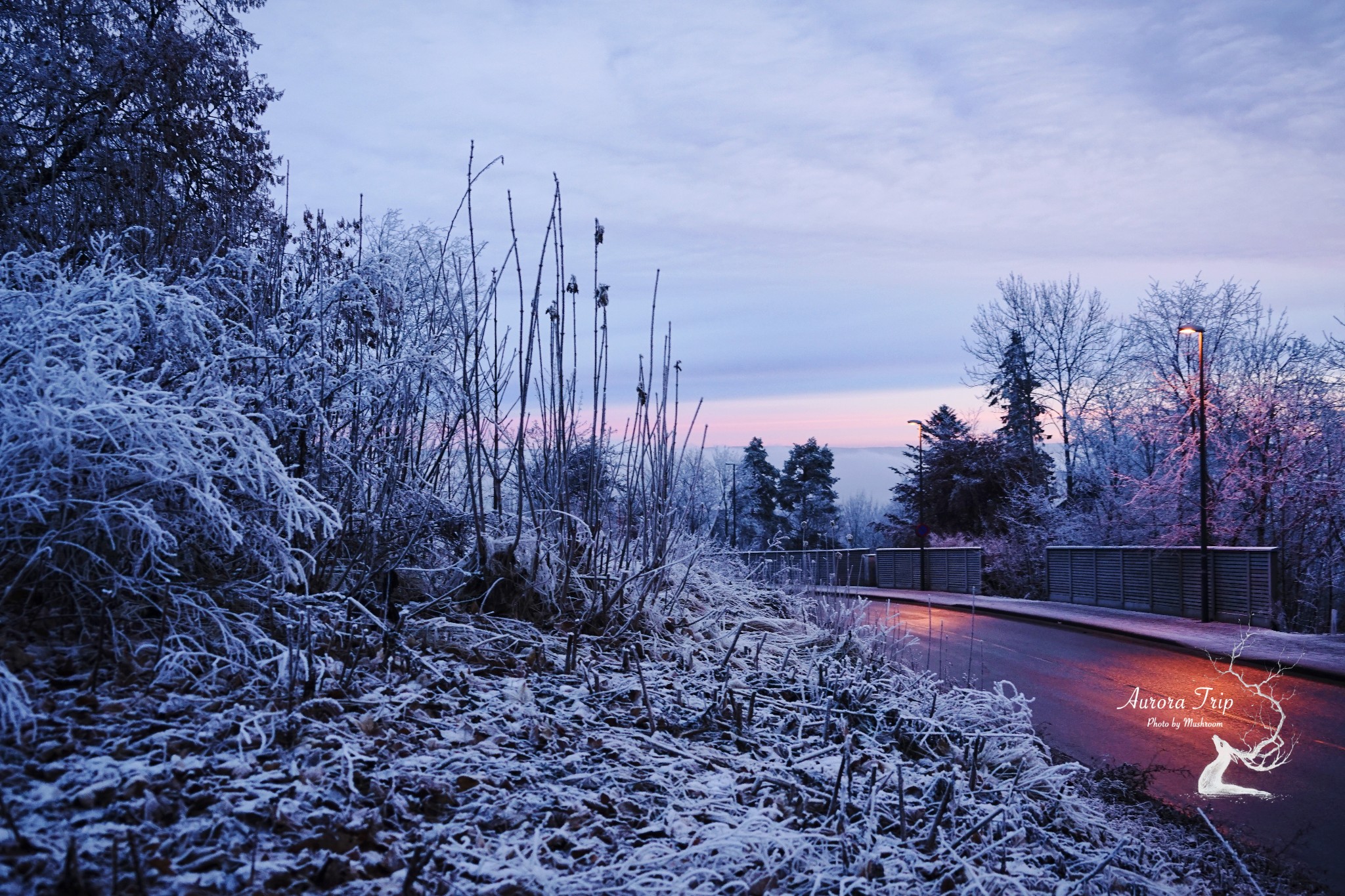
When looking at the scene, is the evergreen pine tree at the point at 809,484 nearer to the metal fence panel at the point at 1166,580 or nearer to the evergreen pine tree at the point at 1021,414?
the evergreen pine tree at the point at 1021,414

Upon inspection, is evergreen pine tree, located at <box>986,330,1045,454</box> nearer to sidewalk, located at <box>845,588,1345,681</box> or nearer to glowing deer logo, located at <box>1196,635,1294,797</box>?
sidewalk, located at <box>845,588,1345,681</box>

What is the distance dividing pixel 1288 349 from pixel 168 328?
92.4 ft

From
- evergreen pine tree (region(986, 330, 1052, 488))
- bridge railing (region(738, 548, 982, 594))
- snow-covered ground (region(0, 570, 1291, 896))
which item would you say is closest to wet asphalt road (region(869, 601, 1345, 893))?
snow-covered ground (region(0, 570, 1291, 896))

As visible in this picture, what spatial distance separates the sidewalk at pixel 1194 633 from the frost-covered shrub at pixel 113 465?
6.96 m

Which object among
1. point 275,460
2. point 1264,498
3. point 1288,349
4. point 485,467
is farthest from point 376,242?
point 1288,349

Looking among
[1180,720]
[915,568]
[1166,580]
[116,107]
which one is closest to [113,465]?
[1180,720]

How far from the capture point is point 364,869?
6.68ft

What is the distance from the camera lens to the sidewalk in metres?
10.9

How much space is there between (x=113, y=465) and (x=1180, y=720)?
8.29 m

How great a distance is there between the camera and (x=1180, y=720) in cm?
755

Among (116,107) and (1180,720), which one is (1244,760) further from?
(116,107)

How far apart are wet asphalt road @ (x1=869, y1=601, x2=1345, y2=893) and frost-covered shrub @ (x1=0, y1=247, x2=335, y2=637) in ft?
15.6

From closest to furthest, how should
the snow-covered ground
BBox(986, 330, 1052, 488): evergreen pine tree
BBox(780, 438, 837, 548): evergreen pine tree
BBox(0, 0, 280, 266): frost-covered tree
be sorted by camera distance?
the snow-covered ground → BBox(0, 0, 280, 266): frost-covered tree → BBox(986, 330, 1052, 488): evergreen pine tree → BBox(780, 438, 837, 548): evergreen pine tree

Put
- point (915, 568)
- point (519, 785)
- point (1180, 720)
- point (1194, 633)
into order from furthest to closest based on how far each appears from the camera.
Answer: point (915, 568)
point (1194, 633)
point (1180, 720)
point (519, 785)
